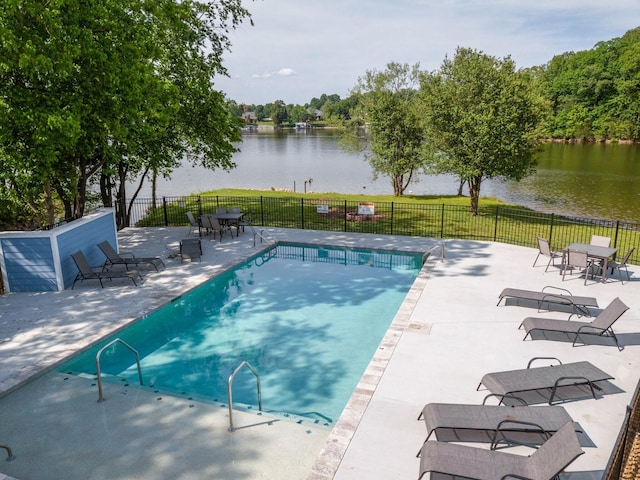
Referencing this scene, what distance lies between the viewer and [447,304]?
35.5 ft

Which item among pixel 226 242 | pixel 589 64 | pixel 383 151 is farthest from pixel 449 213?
Answer: pixel 589 64

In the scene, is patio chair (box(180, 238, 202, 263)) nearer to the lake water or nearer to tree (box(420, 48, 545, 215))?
tree (box(420, 48, 545, 215))

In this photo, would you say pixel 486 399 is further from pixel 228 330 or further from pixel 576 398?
pixel 228 330

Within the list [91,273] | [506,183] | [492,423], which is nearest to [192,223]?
[91,273]

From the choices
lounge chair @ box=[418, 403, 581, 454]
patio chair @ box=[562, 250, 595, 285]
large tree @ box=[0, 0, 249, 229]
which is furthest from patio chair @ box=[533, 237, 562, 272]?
large tree @ box=[0, 0, 249, 229]

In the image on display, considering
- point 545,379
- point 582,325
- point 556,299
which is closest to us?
point 545,379

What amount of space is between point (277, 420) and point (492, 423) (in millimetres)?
2945

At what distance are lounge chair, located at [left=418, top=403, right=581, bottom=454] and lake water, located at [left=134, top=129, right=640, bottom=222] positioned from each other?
82.5 ft

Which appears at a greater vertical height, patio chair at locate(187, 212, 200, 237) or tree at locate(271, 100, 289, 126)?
tree at locate(271, 100, 289, 126)

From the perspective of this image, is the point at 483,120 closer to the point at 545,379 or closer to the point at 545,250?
the point at 545,250

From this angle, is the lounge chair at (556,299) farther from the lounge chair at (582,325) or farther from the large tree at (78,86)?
the large tree at (78,86)

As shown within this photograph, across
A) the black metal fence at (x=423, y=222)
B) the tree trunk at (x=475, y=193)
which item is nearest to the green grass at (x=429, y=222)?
the black metal fence at (x=423, y=222)

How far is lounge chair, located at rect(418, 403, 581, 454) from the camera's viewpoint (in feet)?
18.7

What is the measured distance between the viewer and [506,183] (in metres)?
41.5
